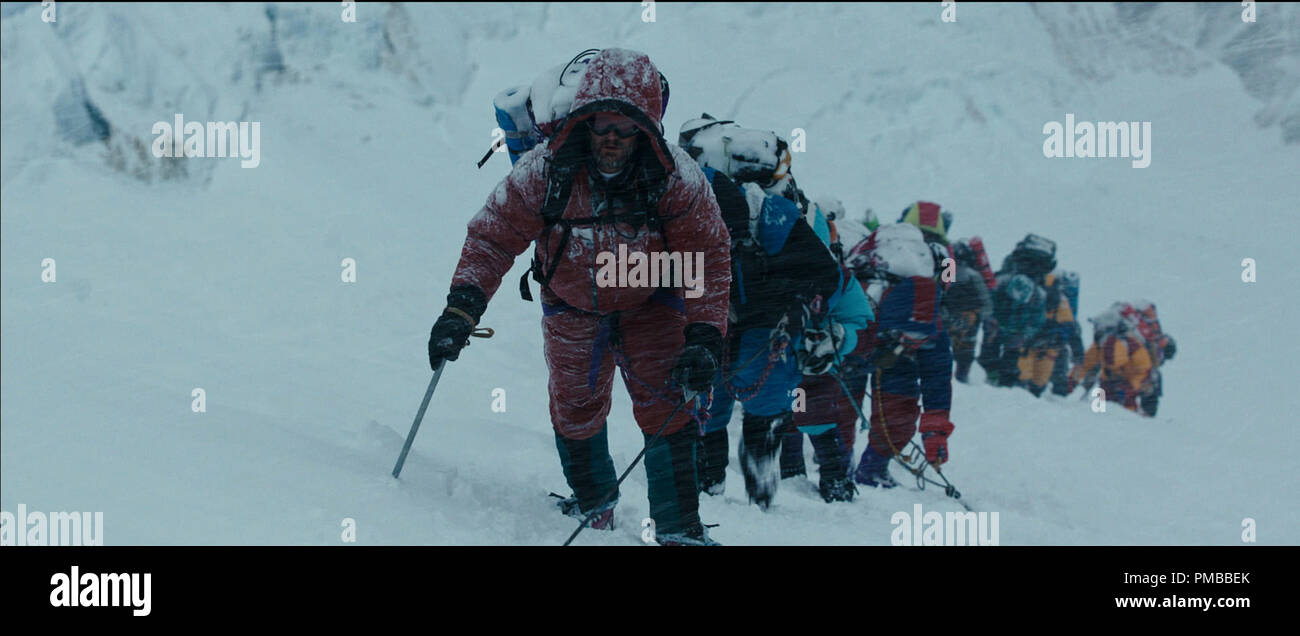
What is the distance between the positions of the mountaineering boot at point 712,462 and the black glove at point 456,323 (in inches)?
79.3

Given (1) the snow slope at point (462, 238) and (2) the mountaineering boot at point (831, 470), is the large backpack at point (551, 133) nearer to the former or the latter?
(1) the snow slope at point (462, 238)

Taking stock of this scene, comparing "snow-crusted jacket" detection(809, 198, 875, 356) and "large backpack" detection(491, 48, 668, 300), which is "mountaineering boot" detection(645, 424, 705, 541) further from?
"snow-crusted jacket" detection(809, 198, 875, 356)

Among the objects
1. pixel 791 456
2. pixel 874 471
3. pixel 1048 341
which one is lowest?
pixel 874 471

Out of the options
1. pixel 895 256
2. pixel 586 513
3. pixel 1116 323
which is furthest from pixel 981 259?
pixel 586 513

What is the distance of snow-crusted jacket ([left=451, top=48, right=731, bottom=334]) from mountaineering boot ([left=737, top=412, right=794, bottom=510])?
1725mm

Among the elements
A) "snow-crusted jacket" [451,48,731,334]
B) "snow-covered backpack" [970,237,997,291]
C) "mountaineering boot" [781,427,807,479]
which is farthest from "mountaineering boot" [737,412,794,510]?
"snow-covered backpack" [970,237,997,291]

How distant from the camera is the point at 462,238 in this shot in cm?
1287

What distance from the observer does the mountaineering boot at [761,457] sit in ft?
17.8

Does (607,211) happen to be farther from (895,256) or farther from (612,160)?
(895,256)

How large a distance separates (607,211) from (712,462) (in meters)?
2.26

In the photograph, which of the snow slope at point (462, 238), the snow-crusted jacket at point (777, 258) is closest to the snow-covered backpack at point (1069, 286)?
the snow slope at point (462, 238)
